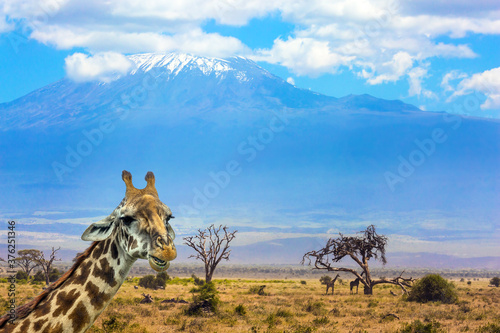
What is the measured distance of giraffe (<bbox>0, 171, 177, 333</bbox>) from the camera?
5.18 m

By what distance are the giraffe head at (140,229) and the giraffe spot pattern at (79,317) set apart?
727 millimetres

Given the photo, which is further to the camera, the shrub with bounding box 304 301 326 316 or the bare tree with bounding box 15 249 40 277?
the bare tree with bounding box 15 249 40 277

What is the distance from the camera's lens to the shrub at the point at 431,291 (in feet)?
123

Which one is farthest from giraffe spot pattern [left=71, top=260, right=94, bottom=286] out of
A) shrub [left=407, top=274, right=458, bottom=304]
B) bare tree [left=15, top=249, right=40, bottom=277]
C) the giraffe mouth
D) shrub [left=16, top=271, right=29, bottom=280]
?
shrub [left=16, top=271, right=29, bottom=280]

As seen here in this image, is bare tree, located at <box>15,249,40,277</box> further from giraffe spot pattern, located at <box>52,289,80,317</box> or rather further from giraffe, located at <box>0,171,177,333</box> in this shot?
giraffe spot pattern, located at <box>52,289,80,317</box>

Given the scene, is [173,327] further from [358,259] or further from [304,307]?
[358,259]

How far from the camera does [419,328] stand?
67.1 ft

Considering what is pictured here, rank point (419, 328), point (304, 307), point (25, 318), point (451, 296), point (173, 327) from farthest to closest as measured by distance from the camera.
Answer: point (451, 296), point (304, 307), point (173, 327), point (419, 328), point (25, 318)

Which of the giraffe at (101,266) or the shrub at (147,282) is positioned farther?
the shrub at (147,282)

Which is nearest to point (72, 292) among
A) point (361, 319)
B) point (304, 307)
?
point (361, 319)

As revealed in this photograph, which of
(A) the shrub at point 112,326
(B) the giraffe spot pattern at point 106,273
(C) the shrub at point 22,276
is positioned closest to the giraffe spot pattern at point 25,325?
(B) the giraffe spot pattern at point 106,273

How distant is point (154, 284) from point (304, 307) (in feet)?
75.3

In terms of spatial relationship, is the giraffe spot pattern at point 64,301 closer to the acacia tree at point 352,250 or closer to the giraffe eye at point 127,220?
the giraffe eye at point 127,220

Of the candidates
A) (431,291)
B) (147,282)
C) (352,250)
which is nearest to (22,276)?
(147,282)
